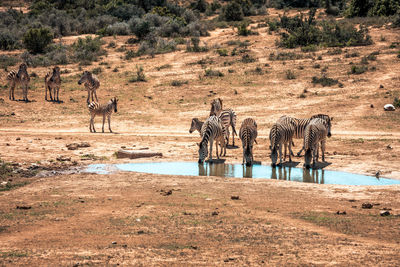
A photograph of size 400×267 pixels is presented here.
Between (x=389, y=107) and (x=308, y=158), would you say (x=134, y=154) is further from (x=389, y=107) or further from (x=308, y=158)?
(x=389, y=107)

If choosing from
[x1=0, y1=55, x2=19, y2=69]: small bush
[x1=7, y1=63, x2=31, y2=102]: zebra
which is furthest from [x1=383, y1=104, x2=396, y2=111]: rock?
[x1=0, y1=55, x2=19, y2=69]: small bush

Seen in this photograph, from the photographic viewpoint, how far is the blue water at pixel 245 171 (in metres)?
15.8

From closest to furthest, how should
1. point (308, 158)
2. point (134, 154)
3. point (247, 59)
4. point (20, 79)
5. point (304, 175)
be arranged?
point (304, 175), point (308, 158), point (134, 154), point (20, 79), point (247, 59)

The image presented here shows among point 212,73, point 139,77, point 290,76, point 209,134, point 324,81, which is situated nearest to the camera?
point 209,134

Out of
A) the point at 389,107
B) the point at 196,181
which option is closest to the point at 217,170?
the point at 196,181

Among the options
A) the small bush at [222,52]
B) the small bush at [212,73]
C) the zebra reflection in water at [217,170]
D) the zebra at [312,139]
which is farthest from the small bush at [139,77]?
the zebra at [312,139]

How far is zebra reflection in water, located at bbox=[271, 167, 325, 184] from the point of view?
625 inches

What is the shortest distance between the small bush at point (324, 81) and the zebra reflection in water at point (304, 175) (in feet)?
50.7

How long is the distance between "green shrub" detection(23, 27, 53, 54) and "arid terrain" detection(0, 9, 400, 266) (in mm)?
6523

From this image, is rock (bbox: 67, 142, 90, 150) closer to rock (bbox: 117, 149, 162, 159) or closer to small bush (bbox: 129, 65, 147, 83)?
rock (bbox: 117, 149, 162, 159)

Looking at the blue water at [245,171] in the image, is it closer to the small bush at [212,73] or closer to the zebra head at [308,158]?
the zebra head at [308,158]

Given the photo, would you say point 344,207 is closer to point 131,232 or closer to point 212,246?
point 212,246

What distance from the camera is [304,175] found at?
54.4ft

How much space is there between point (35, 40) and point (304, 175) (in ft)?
116
